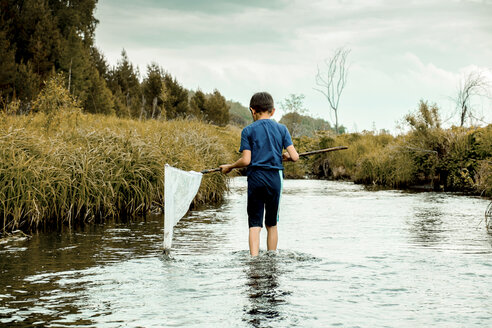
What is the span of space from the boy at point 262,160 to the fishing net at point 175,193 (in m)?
0.67

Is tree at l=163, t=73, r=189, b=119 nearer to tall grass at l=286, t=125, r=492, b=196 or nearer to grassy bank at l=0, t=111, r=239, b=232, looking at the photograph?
tall grass at l=286, t=125, r=492, b=196

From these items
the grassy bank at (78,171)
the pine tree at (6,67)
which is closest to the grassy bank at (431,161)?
the grassy bank at (78,171)

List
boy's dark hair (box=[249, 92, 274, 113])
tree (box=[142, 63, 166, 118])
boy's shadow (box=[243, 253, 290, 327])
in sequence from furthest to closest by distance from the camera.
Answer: tree (box=[142, 63, 166, 118]), boy's dark hair (box=[249, 92, 274, 113]), boy's shadow (box=[243, 253, 290, 327])

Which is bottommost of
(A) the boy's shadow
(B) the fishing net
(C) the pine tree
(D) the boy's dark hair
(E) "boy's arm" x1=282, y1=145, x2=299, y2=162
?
(A) the boy's shadow

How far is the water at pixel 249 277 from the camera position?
459 centimetres

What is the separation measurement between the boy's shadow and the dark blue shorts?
468 millimetres

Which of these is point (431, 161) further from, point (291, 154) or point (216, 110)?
point (216, 110)

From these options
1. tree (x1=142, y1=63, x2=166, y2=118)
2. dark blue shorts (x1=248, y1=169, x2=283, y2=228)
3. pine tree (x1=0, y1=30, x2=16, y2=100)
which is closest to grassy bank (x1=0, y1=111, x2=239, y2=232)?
dark blue shorts (x1=248, y1=169, x2=283, y2=228)

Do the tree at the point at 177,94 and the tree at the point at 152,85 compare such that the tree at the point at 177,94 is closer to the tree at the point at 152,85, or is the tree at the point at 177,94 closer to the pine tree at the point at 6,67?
the tree at the point at 152,85

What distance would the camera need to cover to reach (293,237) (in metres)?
9.38

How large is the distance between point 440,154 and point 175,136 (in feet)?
32.4

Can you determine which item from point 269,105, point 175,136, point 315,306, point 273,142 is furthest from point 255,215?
point 175,136

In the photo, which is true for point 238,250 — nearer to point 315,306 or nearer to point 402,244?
point 402,244

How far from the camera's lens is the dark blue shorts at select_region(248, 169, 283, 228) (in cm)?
660
